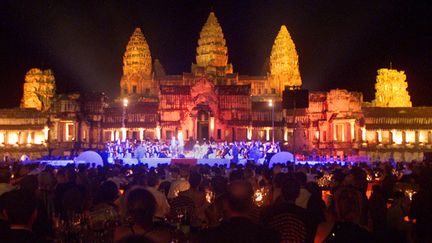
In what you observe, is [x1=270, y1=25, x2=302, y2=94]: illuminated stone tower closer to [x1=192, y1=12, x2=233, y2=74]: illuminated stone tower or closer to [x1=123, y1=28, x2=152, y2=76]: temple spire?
[x1=192, y1=12, x2=233, y2=74]: illuminated stone tower

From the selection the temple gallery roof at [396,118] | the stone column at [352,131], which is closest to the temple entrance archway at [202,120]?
the stone column at [352,131]

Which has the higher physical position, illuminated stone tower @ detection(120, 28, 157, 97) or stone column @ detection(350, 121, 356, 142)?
illuminated stone tower @ detection(120, 28, 157, 97)

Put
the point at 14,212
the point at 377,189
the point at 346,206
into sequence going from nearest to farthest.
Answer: the point at 14,212
the point at 346,206
the point at 377,189

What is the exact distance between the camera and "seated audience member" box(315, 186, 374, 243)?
5.81 m

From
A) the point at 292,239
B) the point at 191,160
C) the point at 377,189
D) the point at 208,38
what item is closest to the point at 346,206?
the point at 292,239

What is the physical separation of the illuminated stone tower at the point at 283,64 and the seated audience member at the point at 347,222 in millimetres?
80597

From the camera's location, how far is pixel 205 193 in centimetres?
1041

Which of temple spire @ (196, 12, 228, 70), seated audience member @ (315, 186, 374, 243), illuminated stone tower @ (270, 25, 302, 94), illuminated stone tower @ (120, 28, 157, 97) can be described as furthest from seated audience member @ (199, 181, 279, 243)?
illuminated stone tower @ (120, 28, 157, 97)

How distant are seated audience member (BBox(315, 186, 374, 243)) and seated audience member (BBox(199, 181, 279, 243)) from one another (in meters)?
1.03

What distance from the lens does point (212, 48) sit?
289 ft

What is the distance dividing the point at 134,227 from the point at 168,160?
128 feet

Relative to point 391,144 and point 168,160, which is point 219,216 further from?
point 391,144

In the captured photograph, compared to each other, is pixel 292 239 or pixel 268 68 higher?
pixel 268 68

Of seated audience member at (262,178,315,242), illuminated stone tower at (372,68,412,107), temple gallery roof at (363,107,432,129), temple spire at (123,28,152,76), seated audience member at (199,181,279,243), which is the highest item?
temple spire at (123,28,152,76)
